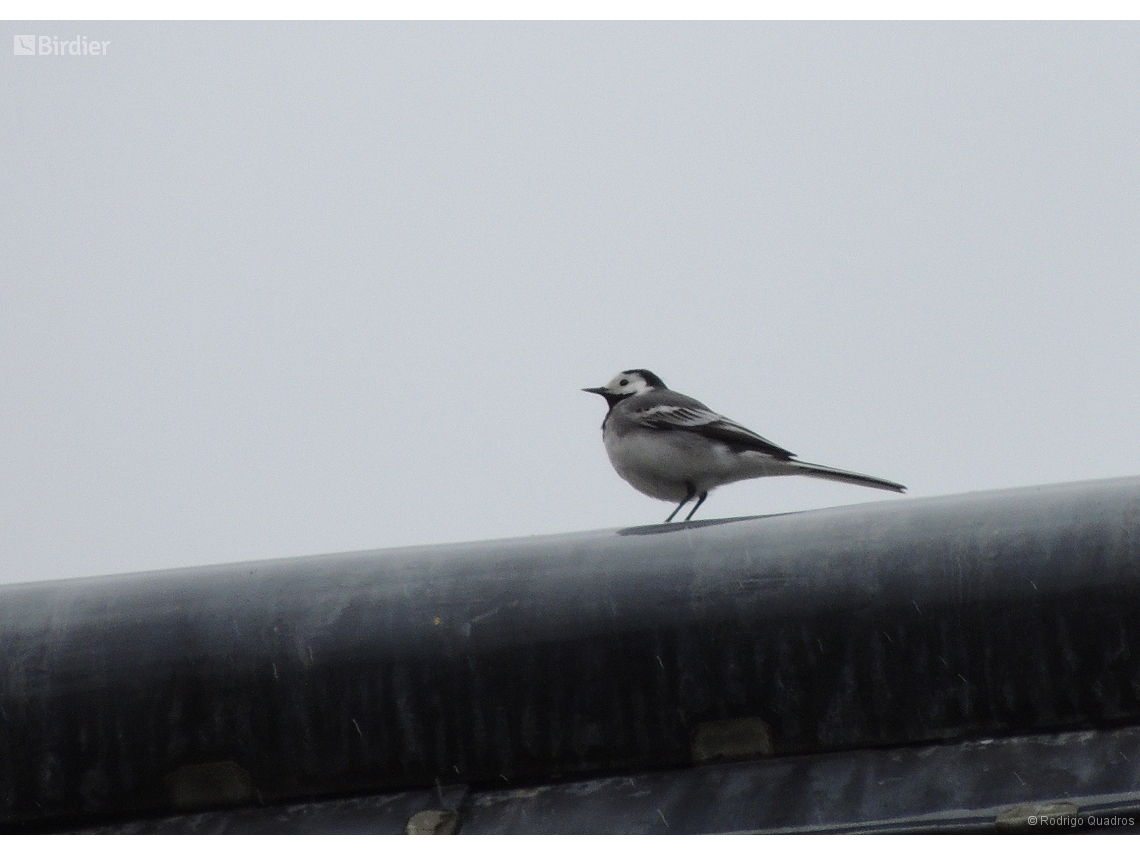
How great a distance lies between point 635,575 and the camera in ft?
12.6

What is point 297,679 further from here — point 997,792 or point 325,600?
point 997,792

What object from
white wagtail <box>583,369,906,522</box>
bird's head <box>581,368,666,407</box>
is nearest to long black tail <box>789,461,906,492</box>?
white wagtail <box>583,369,906,522</box>

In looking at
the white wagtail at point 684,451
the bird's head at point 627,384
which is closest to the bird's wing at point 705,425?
the white wagtail at point 684,451

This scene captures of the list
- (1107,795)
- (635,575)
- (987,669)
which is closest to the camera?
(1107,795)

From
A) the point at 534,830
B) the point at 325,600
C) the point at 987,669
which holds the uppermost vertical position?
the point at 325,600

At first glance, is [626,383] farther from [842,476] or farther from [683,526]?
[683,526]

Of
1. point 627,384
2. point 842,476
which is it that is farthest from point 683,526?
point 627,384

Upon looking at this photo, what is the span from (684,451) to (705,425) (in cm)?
20

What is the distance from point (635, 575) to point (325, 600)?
81 centimetres

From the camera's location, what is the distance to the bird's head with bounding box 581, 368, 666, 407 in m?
10.9

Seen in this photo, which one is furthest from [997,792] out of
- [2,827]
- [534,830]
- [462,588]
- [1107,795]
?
[2,827]

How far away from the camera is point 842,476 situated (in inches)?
313

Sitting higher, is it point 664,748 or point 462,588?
point 462,588

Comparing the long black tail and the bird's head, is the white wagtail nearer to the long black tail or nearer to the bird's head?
the long black tail
